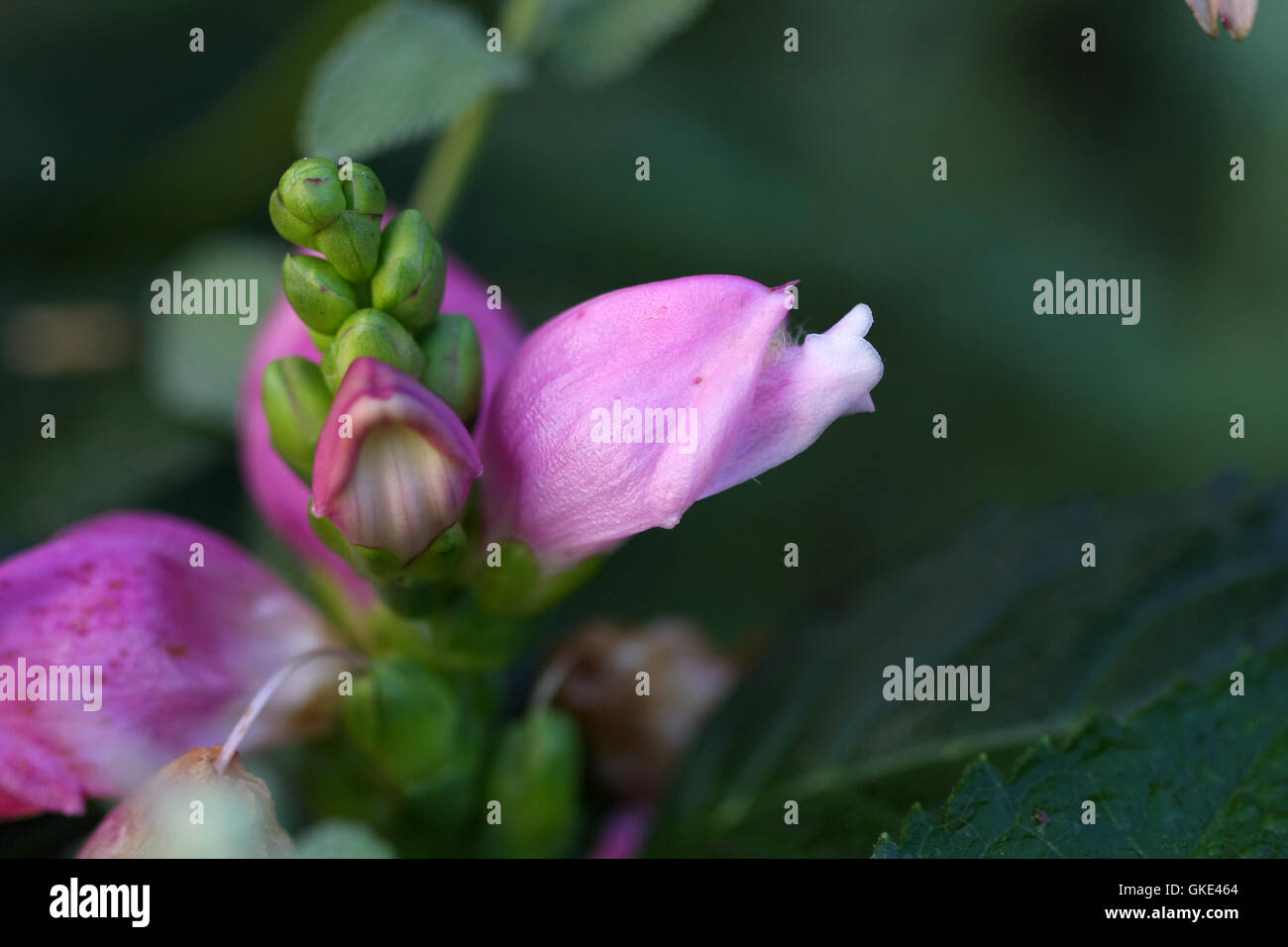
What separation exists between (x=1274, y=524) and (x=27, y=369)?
3.00ft

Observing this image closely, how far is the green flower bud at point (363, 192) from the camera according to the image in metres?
0.56

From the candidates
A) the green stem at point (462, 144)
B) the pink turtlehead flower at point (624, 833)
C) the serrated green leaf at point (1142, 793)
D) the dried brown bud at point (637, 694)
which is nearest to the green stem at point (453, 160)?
the green stem at point (462, 144)

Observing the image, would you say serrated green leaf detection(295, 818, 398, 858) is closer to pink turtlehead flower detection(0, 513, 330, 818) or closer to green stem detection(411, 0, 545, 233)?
pink turtlehead flower detection(0, 513, 330, 818)

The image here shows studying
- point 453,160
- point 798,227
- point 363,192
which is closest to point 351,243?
point 363,192

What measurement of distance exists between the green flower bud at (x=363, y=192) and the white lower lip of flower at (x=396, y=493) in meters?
0.10

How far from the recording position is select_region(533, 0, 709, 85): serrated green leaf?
90 cm

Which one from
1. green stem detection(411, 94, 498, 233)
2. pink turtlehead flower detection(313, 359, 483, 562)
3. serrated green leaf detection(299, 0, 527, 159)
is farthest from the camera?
green stem detection(411, 94, 498, 233)

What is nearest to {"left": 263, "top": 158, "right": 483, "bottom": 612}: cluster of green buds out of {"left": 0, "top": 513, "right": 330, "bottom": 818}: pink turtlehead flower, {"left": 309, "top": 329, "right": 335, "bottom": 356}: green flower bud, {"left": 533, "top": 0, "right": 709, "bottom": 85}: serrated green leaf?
{"left": 309, "top": 329, "right": 335, "bottom": 356}: green flower bud

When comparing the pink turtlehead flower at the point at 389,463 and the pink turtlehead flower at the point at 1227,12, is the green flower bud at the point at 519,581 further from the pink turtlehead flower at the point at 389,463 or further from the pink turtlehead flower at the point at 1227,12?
the pink turtlehead flower at the point at 1227,12

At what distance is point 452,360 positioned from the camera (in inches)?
22.9

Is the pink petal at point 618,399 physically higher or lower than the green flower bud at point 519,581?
higher

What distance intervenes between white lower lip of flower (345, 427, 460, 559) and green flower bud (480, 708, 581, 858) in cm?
20

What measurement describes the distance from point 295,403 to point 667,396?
171 mm

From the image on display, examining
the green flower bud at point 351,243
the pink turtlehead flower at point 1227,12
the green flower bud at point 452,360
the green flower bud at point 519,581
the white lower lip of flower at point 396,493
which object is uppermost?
the pink turtlehead flower at point 1227,12
